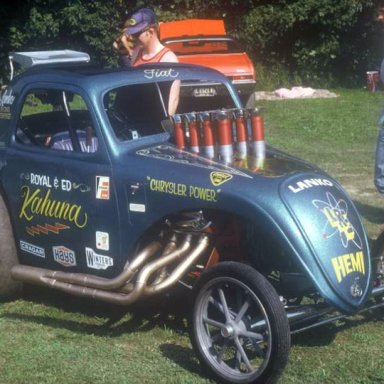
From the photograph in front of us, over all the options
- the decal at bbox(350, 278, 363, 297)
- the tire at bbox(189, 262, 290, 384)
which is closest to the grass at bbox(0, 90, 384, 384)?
the tire at bbox(189, 262, 290, 384)

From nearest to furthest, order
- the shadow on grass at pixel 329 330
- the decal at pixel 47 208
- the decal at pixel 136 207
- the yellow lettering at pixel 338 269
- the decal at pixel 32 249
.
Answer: the yellow lettering at pixel 338 269 < the decal at pixel 136 207 < the shadow on grass at pixel 329 330 < the decal at pixel 47 208 < the decal at pixel 32 249

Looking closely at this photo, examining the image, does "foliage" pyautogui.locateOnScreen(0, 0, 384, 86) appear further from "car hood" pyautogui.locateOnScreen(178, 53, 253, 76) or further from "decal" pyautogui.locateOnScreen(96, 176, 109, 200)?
"decal" pyautogui.locateOnScreen(96, 176, 109, 200)

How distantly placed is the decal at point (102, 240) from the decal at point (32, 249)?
604 millimetres

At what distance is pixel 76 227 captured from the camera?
576cm

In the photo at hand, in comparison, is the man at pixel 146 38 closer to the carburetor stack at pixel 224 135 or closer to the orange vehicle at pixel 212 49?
the carburetor stack at pixel 224 135

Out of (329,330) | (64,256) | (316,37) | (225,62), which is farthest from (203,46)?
(329,330)

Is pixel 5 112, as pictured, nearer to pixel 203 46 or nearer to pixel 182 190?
pixel 182 190

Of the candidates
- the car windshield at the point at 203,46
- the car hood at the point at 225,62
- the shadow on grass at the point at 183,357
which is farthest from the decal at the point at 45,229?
the car windshield at the point at 203,46

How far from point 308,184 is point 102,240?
1409 millimetres

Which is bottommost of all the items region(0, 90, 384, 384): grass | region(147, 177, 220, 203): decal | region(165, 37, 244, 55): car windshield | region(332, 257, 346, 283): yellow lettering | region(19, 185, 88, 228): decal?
region(165, 37, 244, 55): car windshield

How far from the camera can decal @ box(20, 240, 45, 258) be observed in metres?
6.09

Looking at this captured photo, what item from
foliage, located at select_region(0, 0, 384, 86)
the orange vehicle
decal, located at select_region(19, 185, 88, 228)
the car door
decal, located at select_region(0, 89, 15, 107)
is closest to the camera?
the car door

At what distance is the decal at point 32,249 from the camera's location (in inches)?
240

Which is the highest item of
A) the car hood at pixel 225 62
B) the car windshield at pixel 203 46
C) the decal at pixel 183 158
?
the decal at pixel 183 158
